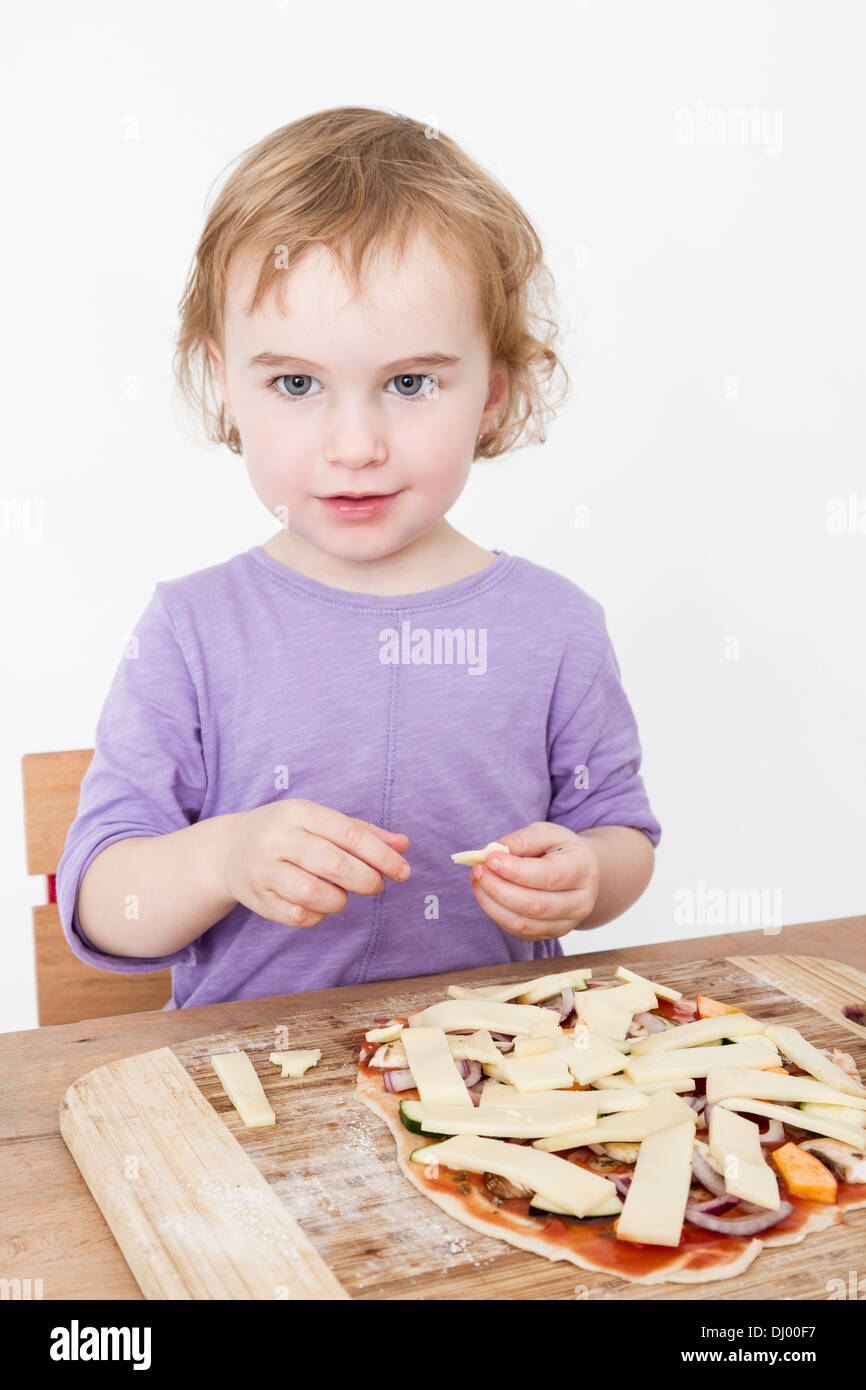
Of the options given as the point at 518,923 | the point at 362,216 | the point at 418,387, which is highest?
the point at 362,216

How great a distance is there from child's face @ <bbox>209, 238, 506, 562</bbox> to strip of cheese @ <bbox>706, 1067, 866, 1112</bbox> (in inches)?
24.2

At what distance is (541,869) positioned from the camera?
3.99 feet

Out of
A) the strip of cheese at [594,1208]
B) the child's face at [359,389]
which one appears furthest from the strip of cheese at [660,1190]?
the child's face at [359,389]

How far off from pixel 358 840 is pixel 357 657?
1.36 feet

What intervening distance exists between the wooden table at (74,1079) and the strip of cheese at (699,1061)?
236 mm

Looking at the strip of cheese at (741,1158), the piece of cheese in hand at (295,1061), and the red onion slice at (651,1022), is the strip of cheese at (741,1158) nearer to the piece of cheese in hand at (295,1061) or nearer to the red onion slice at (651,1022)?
the red onion slice at (651,1022)

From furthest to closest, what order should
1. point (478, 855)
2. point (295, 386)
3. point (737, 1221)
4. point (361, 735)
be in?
point (361, 735)
point (295, 386)
point (478, 855)
point (737, 1221)

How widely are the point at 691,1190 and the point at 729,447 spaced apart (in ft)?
7.14

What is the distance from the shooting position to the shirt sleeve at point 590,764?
1530 millimetres

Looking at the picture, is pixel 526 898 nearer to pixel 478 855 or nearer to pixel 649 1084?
pixel 478 855

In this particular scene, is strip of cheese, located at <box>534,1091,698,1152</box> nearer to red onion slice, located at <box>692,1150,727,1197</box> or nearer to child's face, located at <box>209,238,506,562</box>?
red onion slice, located at <box>692,1150,727,1197</box>

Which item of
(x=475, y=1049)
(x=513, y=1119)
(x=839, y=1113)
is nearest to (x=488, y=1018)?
(x=475, y=1049)

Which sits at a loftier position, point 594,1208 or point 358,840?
point 358,840

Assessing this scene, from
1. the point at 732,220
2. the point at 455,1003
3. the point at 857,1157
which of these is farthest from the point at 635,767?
the point at 732,220
